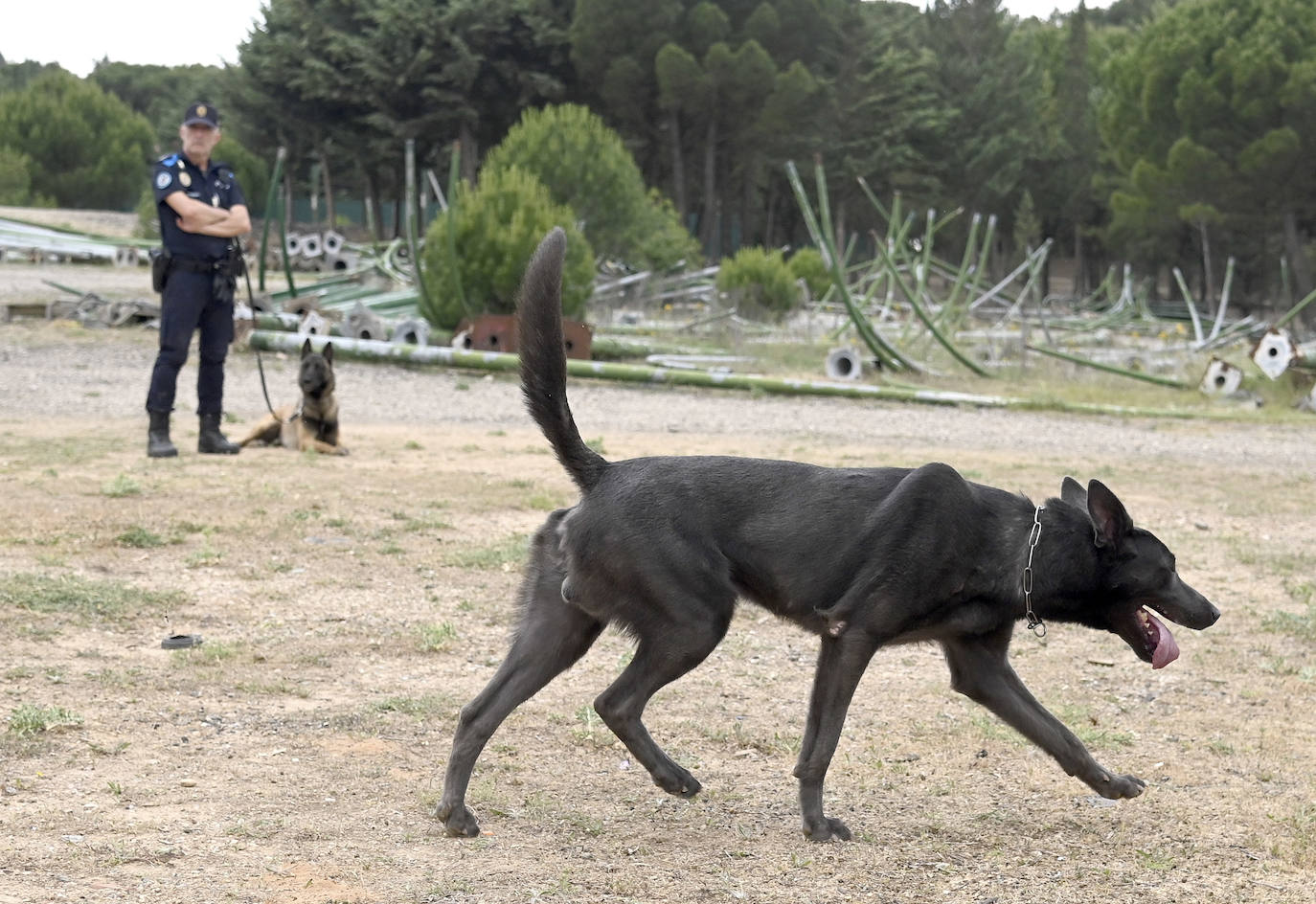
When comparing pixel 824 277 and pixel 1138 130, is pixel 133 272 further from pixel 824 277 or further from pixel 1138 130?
pixel 1138 130

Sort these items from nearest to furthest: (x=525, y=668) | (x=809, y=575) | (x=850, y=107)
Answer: (x=809, y=575), (x=525, y=668), (x=850, y=107)

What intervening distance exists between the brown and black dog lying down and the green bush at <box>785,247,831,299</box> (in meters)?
19.6

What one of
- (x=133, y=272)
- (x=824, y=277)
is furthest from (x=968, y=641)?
(x=133, y=272)

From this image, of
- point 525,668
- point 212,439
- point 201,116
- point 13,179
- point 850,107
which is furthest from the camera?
point 13,179

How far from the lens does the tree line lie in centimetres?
4138

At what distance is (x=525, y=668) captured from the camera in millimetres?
4090

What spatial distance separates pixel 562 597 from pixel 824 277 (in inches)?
1043

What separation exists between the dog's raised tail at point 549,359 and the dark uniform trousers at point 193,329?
238 inches

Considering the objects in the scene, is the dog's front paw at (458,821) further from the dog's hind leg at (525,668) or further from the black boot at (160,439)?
the black boot at (160,439)

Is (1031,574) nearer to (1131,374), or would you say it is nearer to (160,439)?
(160,439)

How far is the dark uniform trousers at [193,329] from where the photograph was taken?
9.79 m

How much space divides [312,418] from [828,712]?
25.0 ft

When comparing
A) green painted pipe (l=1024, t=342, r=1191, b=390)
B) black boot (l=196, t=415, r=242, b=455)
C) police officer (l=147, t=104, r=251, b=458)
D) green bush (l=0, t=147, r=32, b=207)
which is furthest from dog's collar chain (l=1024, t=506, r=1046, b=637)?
green bush (l=0, t=147, r=32, b=207)

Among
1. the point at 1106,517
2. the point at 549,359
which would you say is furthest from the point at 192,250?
the point at 1106,517
